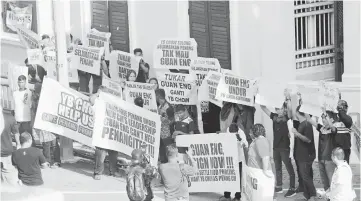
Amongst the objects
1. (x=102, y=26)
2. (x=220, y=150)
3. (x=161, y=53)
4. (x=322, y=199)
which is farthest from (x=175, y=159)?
(x=102, y=26)

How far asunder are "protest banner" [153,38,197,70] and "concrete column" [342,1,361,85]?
2522mm

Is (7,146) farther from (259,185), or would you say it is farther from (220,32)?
(259,185)

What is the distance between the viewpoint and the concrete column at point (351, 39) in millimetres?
19875

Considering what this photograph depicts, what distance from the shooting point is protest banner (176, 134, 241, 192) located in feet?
57.5

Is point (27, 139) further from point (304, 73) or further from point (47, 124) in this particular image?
point (304, 73)

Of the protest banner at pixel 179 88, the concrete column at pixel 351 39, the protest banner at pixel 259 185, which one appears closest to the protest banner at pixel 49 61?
the protest banner at pixel 179 88

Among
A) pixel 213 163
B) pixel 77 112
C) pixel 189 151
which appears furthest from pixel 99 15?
pixel 213 163

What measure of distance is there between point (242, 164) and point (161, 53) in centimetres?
340

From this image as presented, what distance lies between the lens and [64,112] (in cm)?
1912

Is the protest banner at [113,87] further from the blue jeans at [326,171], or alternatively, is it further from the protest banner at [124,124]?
the blue jeans at [326,171]

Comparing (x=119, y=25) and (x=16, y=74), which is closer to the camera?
(x=16, y=74)

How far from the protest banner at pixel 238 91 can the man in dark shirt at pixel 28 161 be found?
295 cm

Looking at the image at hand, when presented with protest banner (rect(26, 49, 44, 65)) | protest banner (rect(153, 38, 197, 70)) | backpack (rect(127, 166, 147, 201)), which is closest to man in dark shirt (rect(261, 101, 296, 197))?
protest banner (rect(153, 38, 197, 70))

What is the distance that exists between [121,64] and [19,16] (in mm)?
4692
